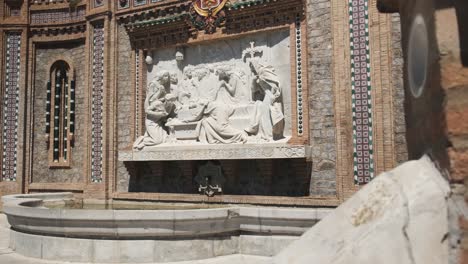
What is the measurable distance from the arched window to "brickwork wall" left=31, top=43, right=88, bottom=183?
146mm

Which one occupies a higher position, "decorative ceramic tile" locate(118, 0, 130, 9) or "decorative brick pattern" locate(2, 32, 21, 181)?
"decorative ceramic tile" locate(118, 0, 130, 9)

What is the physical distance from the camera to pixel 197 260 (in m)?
7.29

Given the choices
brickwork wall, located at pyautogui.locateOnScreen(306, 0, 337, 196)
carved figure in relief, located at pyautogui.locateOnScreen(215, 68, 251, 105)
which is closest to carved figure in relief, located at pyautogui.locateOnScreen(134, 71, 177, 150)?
carved figure in relief, located at pyautogui.locateOnScreen(215, 68, 251, 105)

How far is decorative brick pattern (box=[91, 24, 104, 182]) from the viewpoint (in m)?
13.2

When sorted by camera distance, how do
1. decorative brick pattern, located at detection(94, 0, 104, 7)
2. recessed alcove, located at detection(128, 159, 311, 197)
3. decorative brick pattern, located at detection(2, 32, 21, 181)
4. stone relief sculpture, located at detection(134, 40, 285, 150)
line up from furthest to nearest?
decorative brick pattern, located at detection(2, 32, 21, 181), decorative brick pattern, located at detection(94, 0, 104, 7), stone relief sculpture, located at detection(134, 40, 285, 150), recessed alcove, located at detection(128, 159, 311, 197)

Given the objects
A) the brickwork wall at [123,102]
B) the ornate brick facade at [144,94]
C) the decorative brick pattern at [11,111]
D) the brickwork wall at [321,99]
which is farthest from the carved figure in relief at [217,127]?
the decorative brick pattern at [11,111]

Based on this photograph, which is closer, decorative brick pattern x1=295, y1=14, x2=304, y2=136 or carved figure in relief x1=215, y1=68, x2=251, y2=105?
decorative brick pattern x1=295, y1=14, x2=304, y2=136

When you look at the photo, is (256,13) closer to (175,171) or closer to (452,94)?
(175,171)

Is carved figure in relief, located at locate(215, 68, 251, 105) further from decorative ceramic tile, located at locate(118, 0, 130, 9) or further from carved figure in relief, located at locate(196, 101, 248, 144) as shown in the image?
decorative ceramic tile, located at locate(118, 0, 130, 9)

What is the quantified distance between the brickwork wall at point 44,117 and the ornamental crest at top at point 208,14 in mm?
4095

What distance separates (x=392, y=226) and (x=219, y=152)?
862 cm

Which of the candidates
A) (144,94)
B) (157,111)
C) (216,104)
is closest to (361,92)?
(216,104)

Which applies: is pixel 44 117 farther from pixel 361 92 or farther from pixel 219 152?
pixel 361 92

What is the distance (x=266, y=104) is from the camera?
10.8 m
